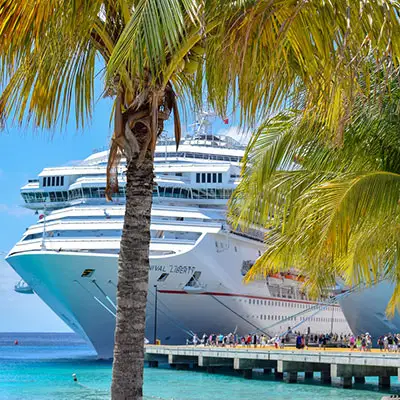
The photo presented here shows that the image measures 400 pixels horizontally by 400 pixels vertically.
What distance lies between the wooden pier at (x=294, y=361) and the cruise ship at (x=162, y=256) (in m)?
2.20

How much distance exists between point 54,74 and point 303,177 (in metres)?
5.33

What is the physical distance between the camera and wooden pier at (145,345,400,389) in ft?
92.2

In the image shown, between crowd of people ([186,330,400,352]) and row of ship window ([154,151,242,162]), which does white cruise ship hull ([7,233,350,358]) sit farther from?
row of ship window ([154,151,242,162])

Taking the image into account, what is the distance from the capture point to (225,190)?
138 feet

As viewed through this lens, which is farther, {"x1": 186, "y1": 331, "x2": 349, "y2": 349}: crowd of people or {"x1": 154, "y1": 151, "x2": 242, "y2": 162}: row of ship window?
{"x1": 154, "y1": 151, "x2": 242, "y2": 162}: row of ship window

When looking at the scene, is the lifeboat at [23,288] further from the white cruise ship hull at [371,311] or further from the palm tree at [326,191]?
the palm tree at [326,191]

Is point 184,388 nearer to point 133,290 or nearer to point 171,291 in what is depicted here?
point 171,291

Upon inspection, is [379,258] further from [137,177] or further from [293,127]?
[137,177]

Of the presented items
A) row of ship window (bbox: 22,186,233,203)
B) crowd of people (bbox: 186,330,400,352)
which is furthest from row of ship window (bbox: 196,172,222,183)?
crowd of people (bbox: 186,330,400,352)

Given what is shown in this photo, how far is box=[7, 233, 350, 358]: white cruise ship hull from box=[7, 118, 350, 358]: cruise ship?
0.05 meters

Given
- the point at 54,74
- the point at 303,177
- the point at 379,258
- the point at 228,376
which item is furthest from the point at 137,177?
the point at 228,376

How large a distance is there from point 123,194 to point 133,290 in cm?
3492

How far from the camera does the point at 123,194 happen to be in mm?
40438

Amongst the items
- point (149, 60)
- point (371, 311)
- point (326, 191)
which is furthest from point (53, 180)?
point (149, 60)
